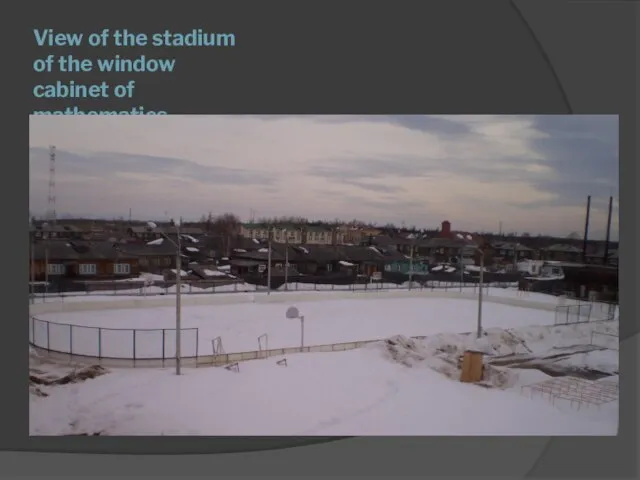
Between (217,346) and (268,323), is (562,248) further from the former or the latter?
(217,346)

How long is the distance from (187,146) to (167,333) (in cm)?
139

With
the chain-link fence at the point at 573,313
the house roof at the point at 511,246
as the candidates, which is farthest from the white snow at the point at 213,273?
the chain-link fence at the point at 573,313

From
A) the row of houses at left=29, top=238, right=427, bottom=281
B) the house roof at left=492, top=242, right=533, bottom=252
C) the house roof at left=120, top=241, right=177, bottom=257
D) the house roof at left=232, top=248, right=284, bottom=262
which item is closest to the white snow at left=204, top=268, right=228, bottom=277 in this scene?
the row of houses at left=29, top=238, right=427, bottom=281

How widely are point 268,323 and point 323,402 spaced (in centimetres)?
73

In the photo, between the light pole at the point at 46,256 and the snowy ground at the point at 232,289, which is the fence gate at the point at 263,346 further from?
the light pole at the point at 46,256

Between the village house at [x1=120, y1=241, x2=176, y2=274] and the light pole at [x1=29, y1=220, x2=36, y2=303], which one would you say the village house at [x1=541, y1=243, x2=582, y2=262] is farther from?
the light pole at [x1=29, y1=220, x2=36, y2=303]

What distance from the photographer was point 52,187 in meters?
4.38

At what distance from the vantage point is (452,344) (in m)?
4.72

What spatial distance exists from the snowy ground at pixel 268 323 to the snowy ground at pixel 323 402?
140 millimetres

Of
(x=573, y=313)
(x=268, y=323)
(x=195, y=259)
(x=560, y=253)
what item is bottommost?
(x=268, y=323)

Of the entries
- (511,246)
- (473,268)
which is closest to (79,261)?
(473,268)

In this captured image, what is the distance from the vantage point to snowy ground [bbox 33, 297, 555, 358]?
4445mm

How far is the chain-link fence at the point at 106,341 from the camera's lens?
4.41 m

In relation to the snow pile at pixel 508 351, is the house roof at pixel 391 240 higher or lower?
higher
